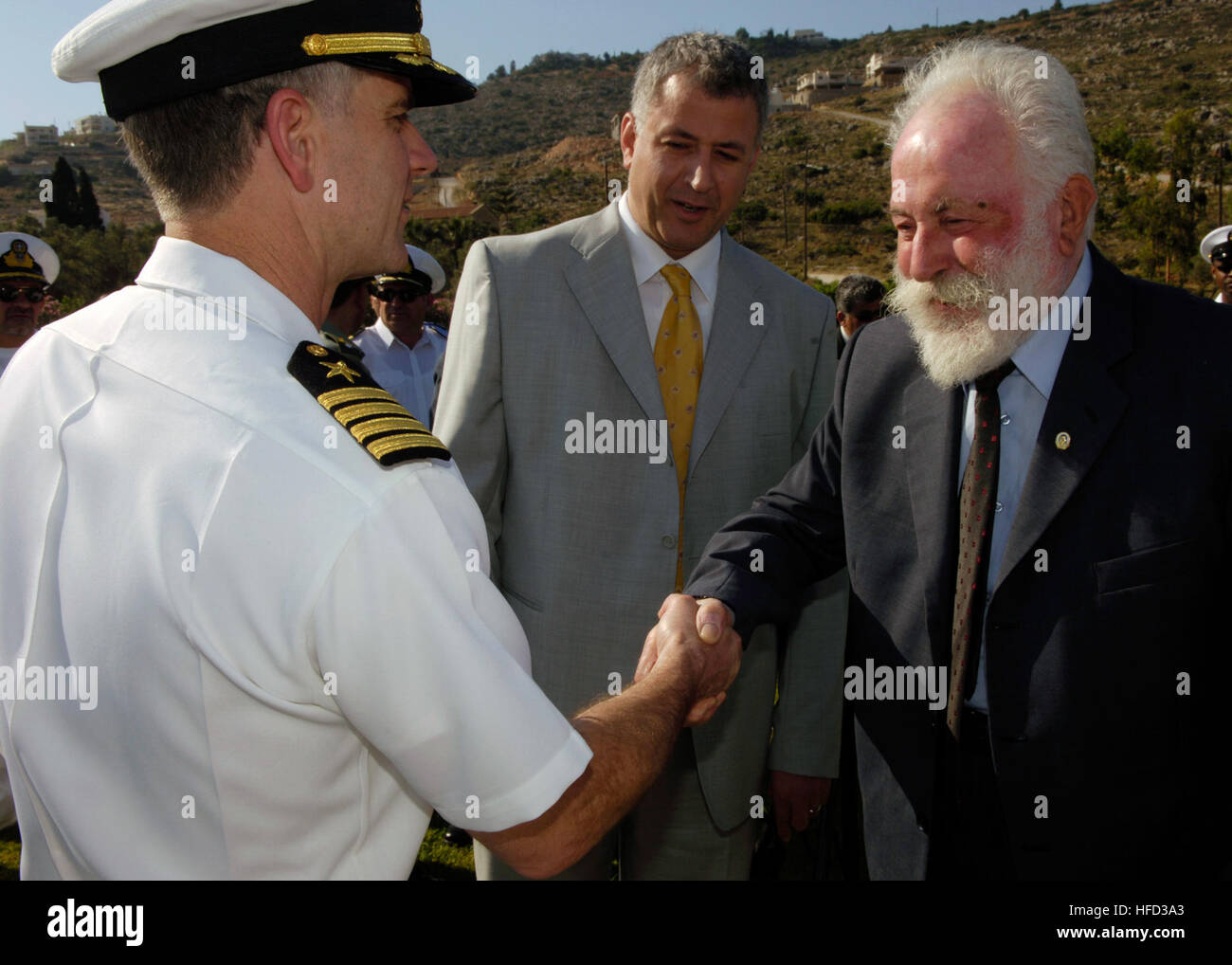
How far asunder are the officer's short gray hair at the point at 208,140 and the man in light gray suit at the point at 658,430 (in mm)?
1472

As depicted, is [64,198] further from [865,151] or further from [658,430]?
[658,430]

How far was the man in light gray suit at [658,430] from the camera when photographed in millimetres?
2920

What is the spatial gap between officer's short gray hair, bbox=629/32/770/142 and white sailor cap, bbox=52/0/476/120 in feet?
5.91

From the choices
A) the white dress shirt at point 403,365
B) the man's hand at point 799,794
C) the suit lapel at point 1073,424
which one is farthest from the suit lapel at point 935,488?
the white dress shirt at point 403,365

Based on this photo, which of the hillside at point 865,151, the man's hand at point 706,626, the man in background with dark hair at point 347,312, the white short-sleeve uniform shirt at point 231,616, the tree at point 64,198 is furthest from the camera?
the tree at point 64,198

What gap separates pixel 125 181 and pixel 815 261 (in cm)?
5072

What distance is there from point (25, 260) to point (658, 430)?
17.0ft

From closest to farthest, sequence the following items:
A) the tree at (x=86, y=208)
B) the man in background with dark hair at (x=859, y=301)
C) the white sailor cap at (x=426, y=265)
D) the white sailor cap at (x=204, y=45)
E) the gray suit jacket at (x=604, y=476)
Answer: the white sailor cap at (x=204, y=45) < the gray suit jacket at (x=604, y=476) < the white sailor cap at (x=426, y=265) < the man in background with dark hair at (x=859, y=301) < the tree at (x=86, y=208)

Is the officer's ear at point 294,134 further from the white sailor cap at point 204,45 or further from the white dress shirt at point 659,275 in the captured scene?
the white dress shirt at point 659,275

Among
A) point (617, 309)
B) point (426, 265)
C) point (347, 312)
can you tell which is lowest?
point (617, 309)

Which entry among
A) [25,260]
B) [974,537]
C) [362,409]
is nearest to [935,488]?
[974,537]

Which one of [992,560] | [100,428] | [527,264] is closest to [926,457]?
[992,560]

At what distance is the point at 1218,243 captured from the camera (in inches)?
299

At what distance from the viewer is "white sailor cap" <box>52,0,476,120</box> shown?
4.69ft
